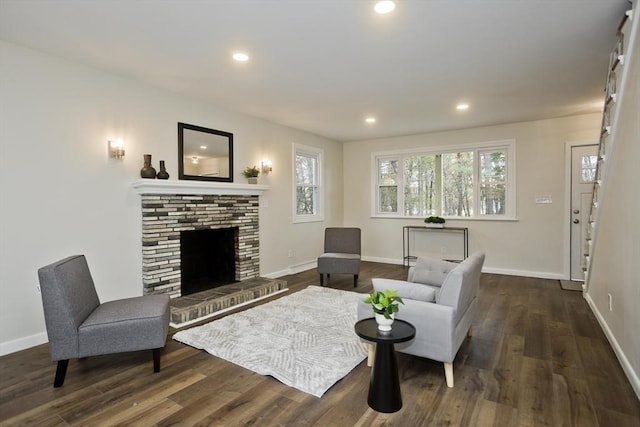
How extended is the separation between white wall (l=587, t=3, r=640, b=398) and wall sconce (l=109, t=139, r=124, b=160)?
455cm

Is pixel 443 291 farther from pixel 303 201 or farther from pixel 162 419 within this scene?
pixel 303 201

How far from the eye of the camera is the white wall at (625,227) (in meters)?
2.39

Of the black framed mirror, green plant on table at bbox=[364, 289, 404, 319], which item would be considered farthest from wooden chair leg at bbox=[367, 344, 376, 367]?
the black framed mirror

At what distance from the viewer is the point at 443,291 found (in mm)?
2516

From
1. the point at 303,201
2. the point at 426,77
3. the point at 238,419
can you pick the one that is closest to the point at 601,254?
the point at 426,77

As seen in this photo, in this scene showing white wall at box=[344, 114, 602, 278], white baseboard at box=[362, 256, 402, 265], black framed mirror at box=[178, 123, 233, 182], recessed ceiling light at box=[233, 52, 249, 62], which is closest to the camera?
recessed ceiling light at box=[233, 52, 249, 62]

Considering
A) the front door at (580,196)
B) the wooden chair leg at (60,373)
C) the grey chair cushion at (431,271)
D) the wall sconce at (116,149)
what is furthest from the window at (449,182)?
the wooden chair leg at (60,373)

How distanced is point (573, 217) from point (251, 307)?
5.22 metres

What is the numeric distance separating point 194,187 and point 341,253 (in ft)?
8.53

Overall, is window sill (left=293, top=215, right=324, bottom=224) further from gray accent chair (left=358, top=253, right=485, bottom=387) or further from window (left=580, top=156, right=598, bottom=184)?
window (left=580, top=156, right=598, bottom=184)

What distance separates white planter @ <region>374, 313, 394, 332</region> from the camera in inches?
88.8

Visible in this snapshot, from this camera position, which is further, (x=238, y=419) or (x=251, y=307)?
(x=251, y=307)

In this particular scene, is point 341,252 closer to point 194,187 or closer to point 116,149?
point 194,187

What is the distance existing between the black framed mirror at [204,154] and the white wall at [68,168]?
10cm
